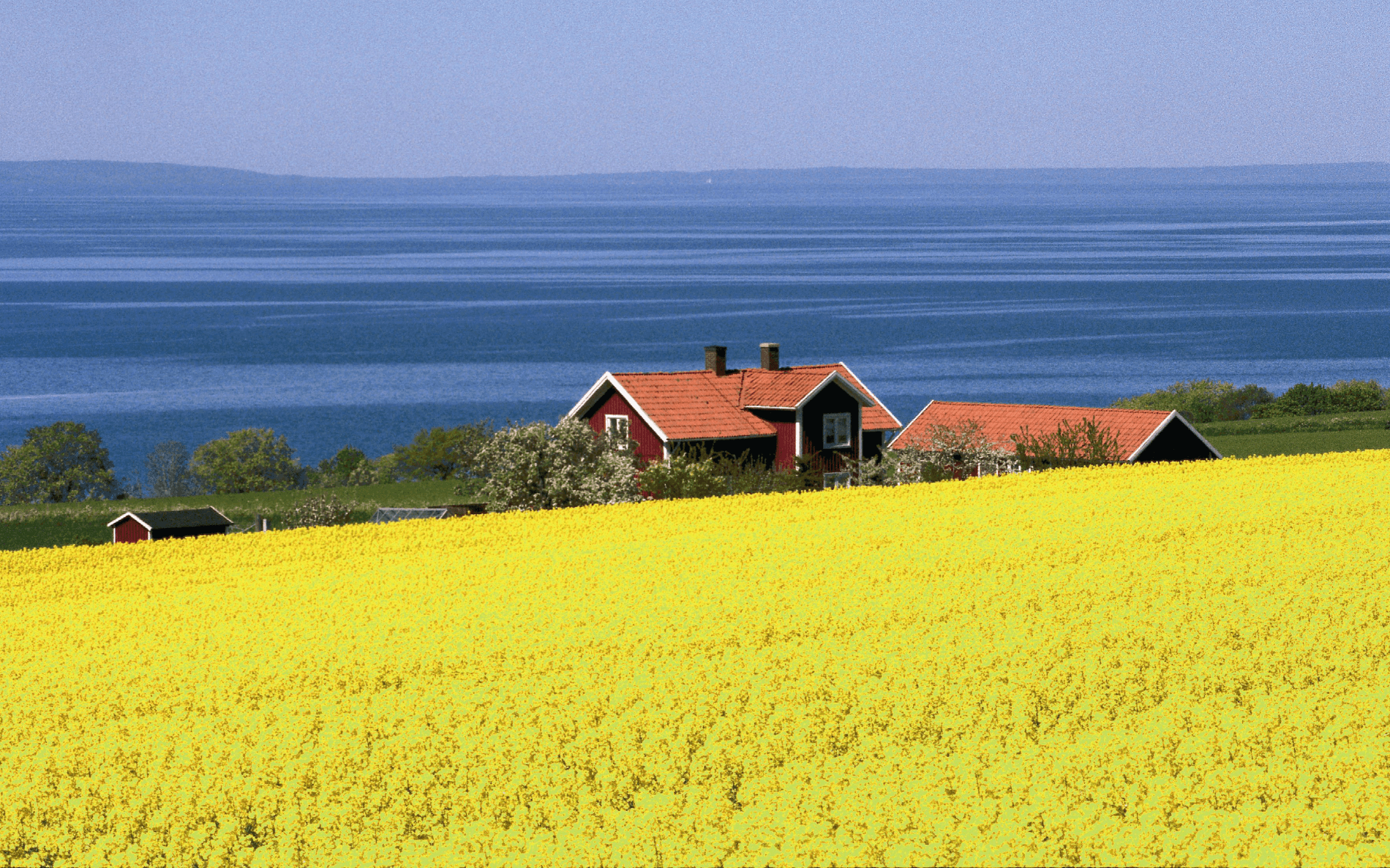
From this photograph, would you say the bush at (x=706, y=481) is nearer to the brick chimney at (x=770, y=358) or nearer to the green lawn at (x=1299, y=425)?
the brick chimney at (x=770, y=358)

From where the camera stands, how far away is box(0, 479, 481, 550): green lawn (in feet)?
186

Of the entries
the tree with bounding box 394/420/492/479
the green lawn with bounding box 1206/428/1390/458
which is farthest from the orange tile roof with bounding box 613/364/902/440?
the tree with bounding box 394/420/492/479

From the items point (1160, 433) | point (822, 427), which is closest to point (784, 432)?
point (822, 427)

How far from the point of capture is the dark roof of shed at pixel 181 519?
164 ft

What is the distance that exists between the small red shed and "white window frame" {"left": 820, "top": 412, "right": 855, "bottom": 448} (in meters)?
19.6

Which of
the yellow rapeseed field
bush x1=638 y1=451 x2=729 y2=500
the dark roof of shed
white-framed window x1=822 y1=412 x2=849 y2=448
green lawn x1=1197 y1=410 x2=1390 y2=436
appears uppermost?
green lawn x1=1197 y1=410 x2=1390 y2=436

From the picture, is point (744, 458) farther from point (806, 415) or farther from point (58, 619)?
point (58, 619)

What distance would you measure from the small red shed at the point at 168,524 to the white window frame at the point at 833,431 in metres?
19.6

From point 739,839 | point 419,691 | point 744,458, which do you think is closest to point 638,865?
point 739,839

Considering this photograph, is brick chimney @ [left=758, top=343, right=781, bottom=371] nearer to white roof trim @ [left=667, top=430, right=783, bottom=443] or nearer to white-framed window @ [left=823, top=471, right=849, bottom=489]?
white roof trim @ [left=667, top=430, right=783, bottom=443]

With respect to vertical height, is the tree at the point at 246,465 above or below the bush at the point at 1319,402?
below

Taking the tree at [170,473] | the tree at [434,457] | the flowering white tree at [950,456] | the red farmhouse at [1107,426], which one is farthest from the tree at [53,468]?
the flowering white tree at [950,456]

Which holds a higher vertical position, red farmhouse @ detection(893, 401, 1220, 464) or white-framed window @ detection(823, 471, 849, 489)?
red farmhouse @ detection(893, 401, 1220, 464)

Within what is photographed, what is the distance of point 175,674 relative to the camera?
59.1ft
